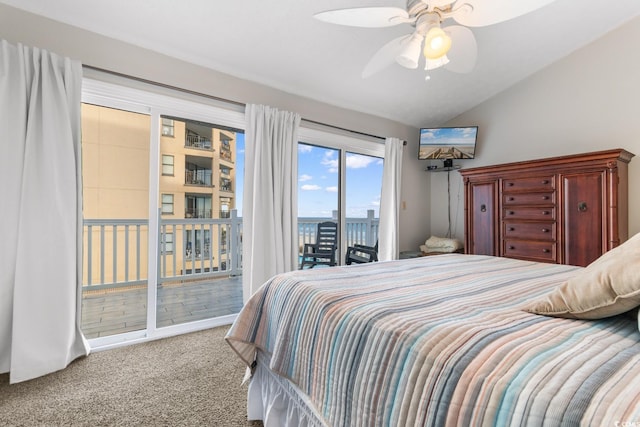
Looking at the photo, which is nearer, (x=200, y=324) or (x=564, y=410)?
(x=564, y=410)

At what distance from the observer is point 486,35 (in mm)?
2643

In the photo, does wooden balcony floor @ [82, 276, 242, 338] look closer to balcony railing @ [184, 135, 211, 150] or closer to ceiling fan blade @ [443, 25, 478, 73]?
balcony railing @ [184, 135, 211, 150]

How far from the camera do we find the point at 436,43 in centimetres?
162

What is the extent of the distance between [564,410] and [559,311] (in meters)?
0.45

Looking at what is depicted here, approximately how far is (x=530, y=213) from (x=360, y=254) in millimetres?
1950

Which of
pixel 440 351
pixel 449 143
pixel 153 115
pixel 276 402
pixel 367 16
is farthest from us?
pixel 449 143

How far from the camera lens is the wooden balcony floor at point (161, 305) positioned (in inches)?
106

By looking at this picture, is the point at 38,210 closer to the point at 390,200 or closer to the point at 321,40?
the point at 321,40

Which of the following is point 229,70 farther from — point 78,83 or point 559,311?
point 559,311

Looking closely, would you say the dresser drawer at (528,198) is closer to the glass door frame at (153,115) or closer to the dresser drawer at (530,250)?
the dresser drawer at (530,250)

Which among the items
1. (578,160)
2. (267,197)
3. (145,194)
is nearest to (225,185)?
(145,194)

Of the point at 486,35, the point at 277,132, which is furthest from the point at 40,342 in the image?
the point at 486,35

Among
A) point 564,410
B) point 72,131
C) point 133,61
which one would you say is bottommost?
point 564,410

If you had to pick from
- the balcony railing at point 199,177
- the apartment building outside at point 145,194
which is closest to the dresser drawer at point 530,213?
the apartment building outside at point 145,194
